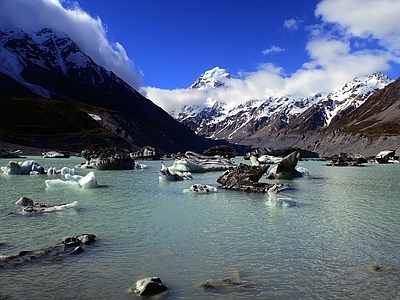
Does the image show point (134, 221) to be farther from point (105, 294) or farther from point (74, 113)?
point (74, 113)

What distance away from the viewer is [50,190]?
779 inches

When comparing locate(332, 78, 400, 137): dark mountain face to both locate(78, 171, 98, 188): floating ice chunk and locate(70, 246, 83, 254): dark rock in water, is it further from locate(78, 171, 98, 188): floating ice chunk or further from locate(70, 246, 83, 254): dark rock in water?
locate(70, 246, 83, 254): dark rock in water

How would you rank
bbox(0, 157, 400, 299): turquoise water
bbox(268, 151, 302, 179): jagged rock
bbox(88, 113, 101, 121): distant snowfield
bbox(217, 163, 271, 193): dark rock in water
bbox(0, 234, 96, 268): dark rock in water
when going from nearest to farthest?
bbox(0, 157, 400, 299): turquoise water, bbox(0, 234, 96, 268): dark rock in water, bbox(217, 163, 271, 193): dark rock in water, bbox(268, 151, 302, 179): jagged rock, bbox(88, 113, 101, 121): distant snowfield

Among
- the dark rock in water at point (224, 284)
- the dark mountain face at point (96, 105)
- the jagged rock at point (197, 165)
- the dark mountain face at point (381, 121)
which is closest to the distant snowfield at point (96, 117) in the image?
the dark mountain face at point (96, 105)

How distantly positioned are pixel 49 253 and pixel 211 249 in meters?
3.59

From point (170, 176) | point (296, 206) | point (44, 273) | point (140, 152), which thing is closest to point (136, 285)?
point (44, 273)

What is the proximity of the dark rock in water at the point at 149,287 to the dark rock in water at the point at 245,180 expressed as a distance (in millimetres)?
13360

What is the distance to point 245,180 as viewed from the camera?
2161 centimetres

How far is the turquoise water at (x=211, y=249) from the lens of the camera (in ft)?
22.1

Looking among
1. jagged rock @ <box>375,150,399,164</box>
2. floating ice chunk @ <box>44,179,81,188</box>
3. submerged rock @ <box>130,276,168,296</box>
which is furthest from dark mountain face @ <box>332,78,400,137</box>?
submerged rock @ <box>130,276,168,296</box>

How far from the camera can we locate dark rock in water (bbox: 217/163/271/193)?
66.3ft

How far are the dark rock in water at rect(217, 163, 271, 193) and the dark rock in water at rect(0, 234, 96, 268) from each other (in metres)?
12.0

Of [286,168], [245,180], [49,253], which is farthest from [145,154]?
[49,253]

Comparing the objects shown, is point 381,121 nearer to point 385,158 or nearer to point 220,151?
point 385,158
